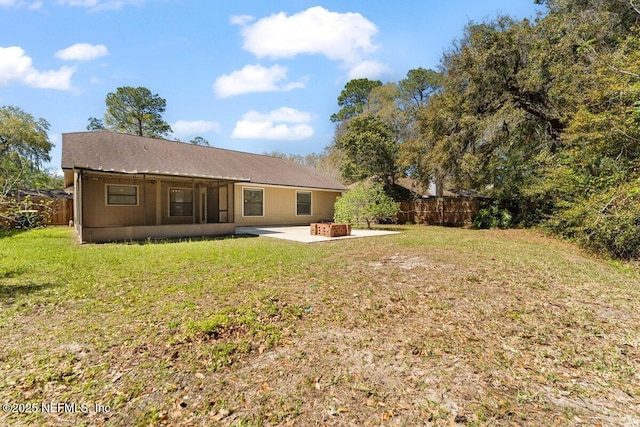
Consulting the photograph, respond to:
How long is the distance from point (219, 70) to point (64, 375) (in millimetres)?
13250

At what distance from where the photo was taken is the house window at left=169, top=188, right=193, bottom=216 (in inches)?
494

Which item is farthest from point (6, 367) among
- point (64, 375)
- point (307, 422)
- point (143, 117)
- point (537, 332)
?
point (143, 117)

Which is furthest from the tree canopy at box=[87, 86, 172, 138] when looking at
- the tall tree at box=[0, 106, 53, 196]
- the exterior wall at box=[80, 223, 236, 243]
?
the exterior wall at box=[80, 223, 236, 243]

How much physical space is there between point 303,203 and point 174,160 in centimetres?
678

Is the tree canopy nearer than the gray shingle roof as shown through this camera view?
No

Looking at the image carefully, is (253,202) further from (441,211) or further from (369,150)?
Answer: (441,211)

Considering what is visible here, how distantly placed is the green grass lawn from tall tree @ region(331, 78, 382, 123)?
103 ft

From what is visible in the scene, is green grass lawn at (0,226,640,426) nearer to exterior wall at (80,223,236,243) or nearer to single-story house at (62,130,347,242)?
exterior wall at (80,223,236,243)

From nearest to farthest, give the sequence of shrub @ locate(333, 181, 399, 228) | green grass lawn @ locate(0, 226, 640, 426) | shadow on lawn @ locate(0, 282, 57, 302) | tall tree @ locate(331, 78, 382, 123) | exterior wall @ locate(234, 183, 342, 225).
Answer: green grass lawn @ locate(0, 226, 640, 426)
shadow on lawn @ locate(0, 282, 57, 302)
shrub @ locate(333, 181, 399, 228)
exterior wall @ locate(234, 183, 342, 225)
tall tree @ locate(331, 78, 382, 123)

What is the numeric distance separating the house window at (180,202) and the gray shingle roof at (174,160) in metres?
0.85

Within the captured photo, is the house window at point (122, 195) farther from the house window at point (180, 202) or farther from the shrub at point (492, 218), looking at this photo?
the shrub at point (492, 218)

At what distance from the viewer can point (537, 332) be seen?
3.27 m

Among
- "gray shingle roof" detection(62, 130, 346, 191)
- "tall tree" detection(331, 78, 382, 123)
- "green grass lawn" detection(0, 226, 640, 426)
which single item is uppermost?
"tall tree" detection(331, 78, 382, 123)

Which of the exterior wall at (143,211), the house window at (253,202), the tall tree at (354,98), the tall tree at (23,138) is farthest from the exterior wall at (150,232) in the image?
the tall tree at (354,98)
